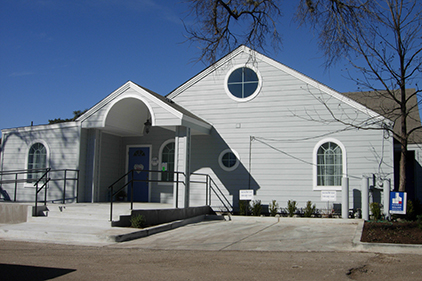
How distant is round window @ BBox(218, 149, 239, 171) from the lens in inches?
561

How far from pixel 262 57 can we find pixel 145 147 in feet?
18.8

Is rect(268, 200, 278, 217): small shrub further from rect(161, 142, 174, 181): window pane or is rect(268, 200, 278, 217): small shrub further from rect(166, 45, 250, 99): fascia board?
rect(166, 45, 250, 99): fascia board

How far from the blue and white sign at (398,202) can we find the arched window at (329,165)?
86.5 inches

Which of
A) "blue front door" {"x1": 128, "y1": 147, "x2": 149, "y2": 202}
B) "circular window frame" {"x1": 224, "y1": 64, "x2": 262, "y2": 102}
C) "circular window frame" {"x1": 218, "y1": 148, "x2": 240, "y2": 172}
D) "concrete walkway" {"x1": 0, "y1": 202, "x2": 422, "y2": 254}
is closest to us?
"concrete walkway" {"x1": 0, "y1": 202, "x2": 422, "y2": 254}

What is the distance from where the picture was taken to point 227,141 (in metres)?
14.4

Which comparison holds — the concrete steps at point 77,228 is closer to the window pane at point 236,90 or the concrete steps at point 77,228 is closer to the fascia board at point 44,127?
the fascia board at point 44,127

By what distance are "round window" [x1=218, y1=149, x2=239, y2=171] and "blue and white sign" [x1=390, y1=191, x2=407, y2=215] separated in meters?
5.30

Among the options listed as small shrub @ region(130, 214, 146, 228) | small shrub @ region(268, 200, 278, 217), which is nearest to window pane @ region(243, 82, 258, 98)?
small shrub @ region(268, 200, 278, 217)

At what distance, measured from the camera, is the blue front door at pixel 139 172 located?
50.3 feet

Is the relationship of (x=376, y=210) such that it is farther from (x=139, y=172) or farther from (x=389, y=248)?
(x=139, y=172)

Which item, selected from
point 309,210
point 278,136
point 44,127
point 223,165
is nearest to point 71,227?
point 44,127

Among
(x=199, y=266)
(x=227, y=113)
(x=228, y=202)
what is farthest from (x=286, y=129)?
(x=199, y=266)

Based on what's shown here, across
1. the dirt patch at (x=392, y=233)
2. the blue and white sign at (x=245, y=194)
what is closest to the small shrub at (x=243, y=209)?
the blue and white sign at (x=245, y=194)

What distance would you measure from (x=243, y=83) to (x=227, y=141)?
2239mm
